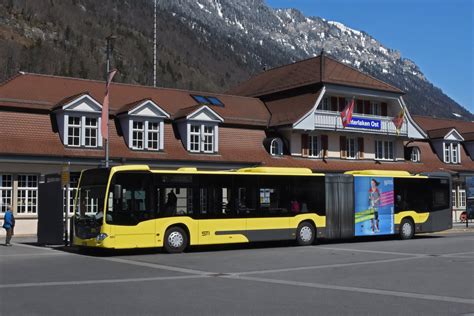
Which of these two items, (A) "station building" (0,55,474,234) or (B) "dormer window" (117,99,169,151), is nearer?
(A) "station building" (0,55,474,234)

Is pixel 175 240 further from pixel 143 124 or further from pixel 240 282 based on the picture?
pixel 143 124

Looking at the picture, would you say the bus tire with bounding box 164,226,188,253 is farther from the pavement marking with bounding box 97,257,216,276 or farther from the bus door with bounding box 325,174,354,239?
the bus door with bounding box 325,174,354,239

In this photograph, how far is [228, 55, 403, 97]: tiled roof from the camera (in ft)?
146

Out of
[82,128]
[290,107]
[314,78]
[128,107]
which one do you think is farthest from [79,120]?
[314,78]

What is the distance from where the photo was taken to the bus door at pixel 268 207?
24.8 m

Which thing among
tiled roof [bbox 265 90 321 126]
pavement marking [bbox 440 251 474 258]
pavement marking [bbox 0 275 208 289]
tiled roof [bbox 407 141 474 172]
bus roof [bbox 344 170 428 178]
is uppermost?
tiled roof [bbox 265 90 321 126]

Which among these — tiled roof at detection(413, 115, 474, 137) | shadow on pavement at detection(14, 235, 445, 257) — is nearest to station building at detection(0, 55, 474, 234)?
tiled roof at detection(413, 115, 474, 137)

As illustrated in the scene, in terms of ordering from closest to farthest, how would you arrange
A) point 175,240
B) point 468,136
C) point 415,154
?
point 175,240 → point 415,154 → point 468,136

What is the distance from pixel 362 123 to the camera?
44781 millimetres

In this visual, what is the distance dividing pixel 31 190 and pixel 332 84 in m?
20.5

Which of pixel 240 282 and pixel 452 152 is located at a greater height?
pixel 452 152

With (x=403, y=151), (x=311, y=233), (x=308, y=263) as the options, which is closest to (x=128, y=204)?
(x=308, y=263)

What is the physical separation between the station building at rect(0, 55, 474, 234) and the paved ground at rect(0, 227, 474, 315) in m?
9.76

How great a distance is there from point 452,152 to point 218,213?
114ft
